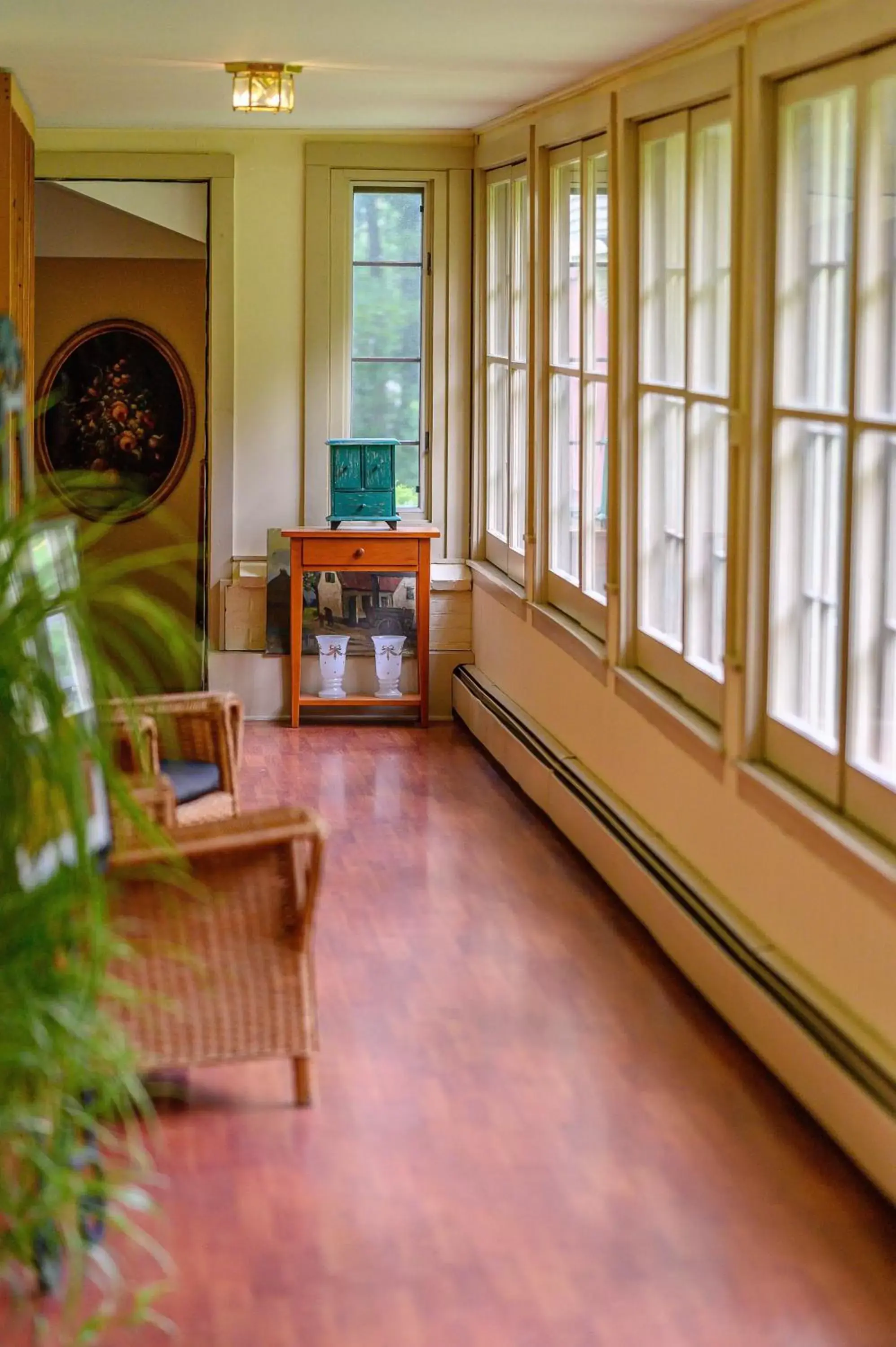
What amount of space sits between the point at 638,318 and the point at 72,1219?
4164mm

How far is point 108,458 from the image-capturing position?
9.81 meters

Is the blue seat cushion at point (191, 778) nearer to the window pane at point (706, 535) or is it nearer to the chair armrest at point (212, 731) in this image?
the chair armrest at point (212, 731)

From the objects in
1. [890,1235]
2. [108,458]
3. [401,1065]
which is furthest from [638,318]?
[108,458]

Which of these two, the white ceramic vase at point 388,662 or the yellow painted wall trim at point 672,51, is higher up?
the yellow painted wall trim at point 672,51

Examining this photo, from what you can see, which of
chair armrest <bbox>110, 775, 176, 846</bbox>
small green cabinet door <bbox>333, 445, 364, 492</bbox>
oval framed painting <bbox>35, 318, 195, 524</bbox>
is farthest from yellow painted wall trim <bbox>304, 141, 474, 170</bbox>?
chair armrest <bbox>110, 775, 176, 846</bbox>

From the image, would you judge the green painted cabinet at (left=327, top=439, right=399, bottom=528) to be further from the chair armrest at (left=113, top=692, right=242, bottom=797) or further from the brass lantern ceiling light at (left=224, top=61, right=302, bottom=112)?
the chair armrest at (left=113, top=692, right=242, bottom=797)

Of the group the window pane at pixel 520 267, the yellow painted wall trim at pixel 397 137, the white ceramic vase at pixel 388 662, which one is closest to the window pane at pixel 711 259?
the window pane at pixel 520 267

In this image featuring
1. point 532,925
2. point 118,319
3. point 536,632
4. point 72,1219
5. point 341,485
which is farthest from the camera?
point 118,319

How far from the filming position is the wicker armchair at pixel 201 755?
5.05 m

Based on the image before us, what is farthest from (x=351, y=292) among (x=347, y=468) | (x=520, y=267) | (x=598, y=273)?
(x=598, y=273)

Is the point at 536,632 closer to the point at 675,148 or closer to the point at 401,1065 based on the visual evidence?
the point at 675,148

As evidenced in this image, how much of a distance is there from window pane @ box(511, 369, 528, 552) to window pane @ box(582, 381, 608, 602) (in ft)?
3.77

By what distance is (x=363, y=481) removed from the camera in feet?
26.5

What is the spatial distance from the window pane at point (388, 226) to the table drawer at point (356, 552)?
52.0 inches
